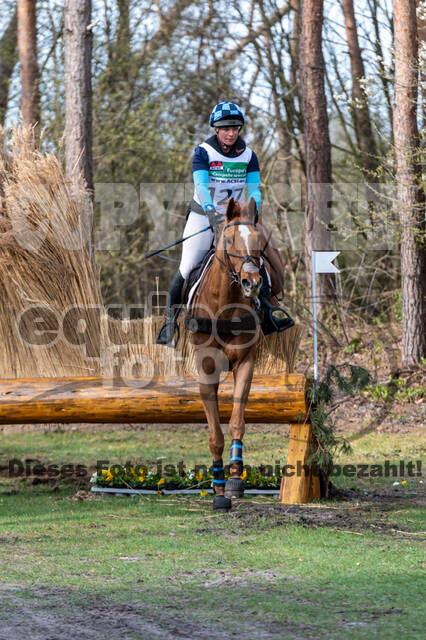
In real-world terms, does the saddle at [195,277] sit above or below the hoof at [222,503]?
above

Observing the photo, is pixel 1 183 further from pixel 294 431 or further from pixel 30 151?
pixel 294 431

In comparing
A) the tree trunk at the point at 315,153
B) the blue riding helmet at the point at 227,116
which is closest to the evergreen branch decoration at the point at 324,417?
the blue riding helmet at the point at 227,116

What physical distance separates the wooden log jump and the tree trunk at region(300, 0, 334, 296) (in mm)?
8462

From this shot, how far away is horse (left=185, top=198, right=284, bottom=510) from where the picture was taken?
6449 millimetres

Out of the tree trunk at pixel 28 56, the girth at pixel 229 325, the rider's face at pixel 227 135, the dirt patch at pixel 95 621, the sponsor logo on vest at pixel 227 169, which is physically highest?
the tree trunk at pixel 28 56


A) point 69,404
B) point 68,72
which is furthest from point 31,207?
point 68,72

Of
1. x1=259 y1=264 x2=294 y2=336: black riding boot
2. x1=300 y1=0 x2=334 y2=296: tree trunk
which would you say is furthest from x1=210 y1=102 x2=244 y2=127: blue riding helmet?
x1=300 y1=0 x2=334 y2=296: tree trunk

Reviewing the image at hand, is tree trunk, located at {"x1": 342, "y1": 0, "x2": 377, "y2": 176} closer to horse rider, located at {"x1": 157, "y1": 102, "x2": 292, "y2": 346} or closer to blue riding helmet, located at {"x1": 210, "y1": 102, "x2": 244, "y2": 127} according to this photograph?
horse rider, located at {"x1": 157, "y1": 102, "x2": 292, "y2": 346}

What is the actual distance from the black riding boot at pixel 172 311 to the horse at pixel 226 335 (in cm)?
34

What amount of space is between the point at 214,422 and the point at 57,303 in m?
1.98

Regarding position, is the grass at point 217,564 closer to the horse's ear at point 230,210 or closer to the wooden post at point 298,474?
the wooden post at point 298,474

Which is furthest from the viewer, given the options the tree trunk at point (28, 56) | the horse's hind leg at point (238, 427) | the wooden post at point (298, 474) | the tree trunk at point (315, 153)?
the tree trunk at point (28, 56)

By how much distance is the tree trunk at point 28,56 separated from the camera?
17.8m

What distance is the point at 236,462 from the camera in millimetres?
6555
